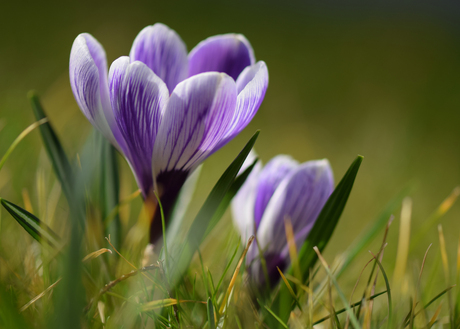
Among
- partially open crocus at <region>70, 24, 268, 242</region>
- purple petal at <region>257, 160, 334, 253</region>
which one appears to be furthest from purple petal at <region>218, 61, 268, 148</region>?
→ purple petal at <region>257, 160, 334, 253</region>

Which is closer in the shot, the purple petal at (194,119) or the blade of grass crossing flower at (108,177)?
the purple petal at (194,119)

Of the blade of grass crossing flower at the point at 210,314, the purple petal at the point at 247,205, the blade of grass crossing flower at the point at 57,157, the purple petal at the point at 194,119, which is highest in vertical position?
the purple petal at the point at 194,119

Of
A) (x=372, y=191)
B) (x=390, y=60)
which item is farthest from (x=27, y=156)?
(x=390, y=60)

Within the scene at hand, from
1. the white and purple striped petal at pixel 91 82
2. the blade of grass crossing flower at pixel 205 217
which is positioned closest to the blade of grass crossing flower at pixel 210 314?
the blade of grass crossing flower at pixel 205 217

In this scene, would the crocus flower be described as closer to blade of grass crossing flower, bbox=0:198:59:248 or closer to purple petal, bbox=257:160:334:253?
purple petal, bbox=257:160:334:253

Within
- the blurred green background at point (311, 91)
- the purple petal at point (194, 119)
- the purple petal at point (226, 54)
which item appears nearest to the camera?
the purple petal at point (194, 119)

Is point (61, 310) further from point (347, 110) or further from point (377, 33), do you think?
point (377, 33)

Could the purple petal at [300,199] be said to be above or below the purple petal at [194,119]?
below

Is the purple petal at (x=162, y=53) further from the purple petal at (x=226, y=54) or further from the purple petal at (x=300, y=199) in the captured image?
the purple petal at (x=300, y=199)
